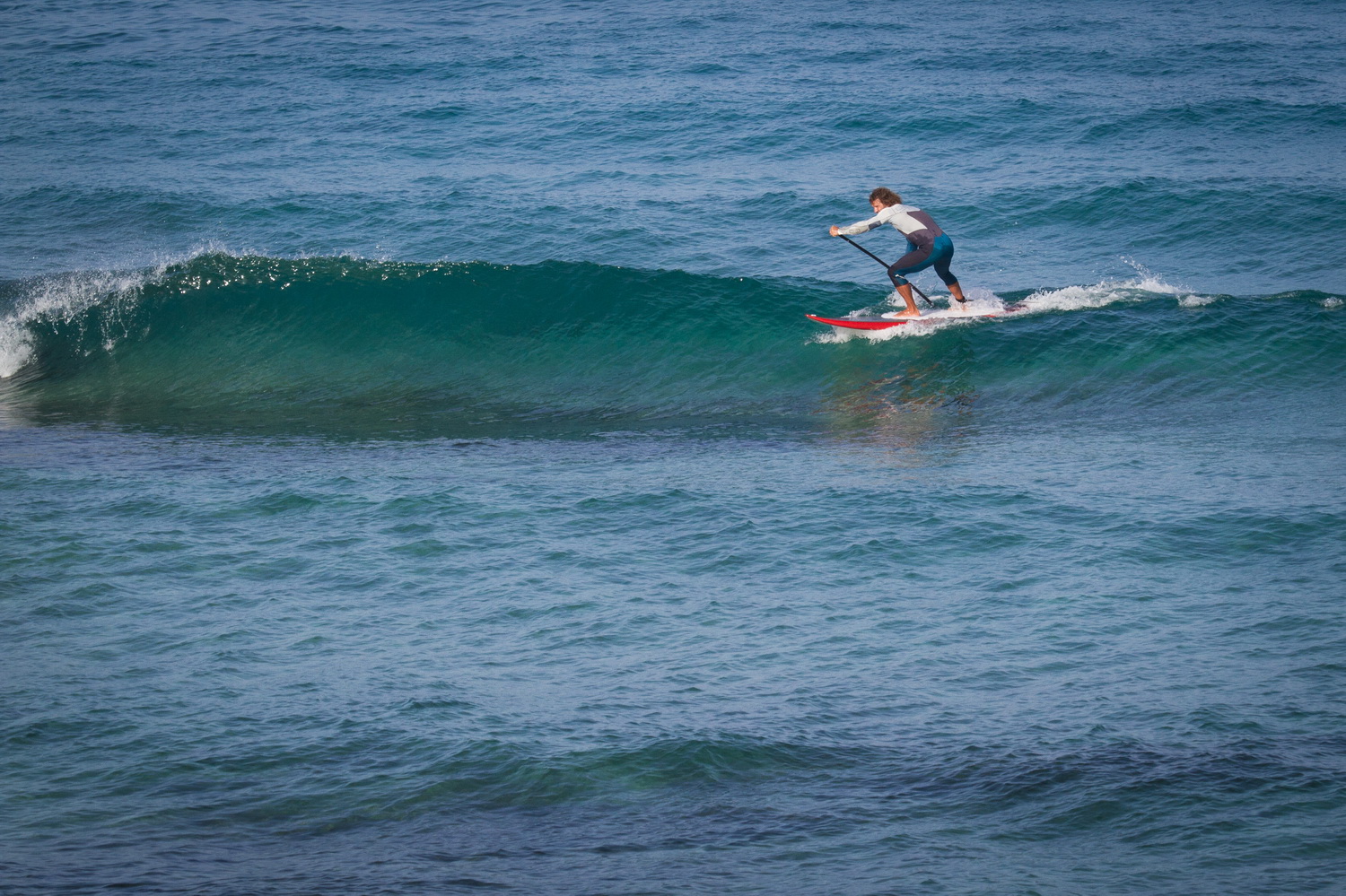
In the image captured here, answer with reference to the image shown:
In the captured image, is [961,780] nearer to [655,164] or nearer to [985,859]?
[985,859]

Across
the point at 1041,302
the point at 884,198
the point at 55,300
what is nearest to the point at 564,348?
the point at 884,198

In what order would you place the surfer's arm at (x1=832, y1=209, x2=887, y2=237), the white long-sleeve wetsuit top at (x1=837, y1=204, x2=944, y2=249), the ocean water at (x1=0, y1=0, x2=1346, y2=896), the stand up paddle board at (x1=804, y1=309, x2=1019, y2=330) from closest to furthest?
the ocean water at (x1=0, y1=0, x2=1346, y2=896), the surfer's arm at (x1=832, y1=209, x2=887, y2=237), the white long-sleeve wetsuit top at (x1=837, y1=204, x2=944, y2=249), the stand up paddle board at (x1=804, y1=309, x2=1019, y2=330)

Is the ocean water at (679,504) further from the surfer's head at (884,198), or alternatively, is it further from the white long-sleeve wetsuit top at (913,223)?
the surfer's head at (884,198)

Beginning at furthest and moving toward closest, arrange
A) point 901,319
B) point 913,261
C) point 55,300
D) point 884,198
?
point 55,300 → point 901,319 → point 913,261 → point 884,198

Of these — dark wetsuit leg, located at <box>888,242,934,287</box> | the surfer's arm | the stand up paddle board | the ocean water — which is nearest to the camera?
the ocean water

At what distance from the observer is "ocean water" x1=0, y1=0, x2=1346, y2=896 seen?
557 cm

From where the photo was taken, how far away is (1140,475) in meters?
9.80

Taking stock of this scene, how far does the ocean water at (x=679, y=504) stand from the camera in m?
5.57

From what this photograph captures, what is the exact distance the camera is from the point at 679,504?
373 inches

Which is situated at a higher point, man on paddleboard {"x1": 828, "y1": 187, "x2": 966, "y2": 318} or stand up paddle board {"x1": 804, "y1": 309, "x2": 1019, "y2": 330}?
man on paddleboard {"x1": 828, "y1": 187, "x2": 966, "y2": 318}

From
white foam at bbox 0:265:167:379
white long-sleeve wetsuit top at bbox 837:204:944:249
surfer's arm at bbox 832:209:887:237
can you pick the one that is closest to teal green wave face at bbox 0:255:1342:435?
white foam at bbox 0:265:167:379

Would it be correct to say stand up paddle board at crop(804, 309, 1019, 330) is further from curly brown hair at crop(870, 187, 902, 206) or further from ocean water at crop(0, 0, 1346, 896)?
curly brown hair at crop(870, 187, 902, 206)

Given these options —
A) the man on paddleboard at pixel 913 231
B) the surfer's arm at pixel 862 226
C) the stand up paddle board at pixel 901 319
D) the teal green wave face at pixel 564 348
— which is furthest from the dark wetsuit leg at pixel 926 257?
the teal green wave face at pixel 564 348

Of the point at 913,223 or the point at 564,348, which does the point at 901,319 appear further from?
the point at 564,348
